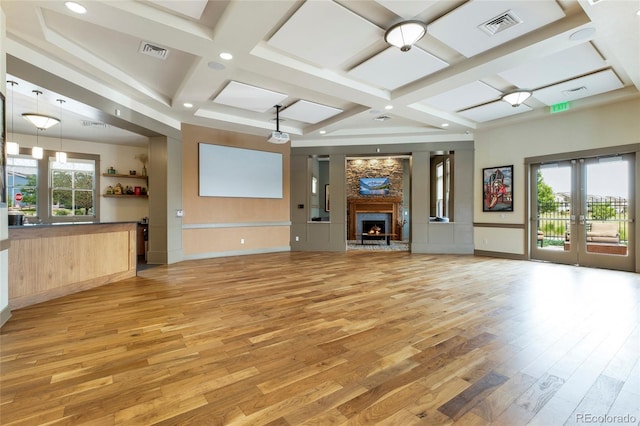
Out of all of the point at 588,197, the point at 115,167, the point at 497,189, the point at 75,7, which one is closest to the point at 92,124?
the point at 115,167

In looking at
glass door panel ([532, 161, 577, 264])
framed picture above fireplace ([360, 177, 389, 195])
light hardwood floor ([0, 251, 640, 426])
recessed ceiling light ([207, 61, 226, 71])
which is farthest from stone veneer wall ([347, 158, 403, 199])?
recessed ceiling light ([207, 61, 226, 71])

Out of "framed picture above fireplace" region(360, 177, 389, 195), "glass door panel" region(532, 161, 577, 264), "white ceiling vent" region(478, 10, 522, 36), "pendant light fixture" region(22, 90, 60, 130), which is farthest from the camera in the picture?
"framed picture above fireplace" region(360, 177, 389, 195)

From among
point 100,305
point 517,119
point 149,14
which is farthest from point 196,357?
point 517,119

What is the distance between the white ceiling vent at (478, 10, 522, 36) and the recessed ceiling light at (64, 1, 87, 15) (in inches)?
161

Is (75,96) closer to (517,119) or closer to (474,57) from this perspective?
(474,57)

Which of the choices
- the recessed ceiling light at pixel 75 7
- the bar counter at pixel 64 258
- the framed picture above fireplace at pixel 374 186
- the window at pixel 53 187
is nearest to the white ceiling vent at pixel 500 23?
the recessed ceiling light at pixel 75 7

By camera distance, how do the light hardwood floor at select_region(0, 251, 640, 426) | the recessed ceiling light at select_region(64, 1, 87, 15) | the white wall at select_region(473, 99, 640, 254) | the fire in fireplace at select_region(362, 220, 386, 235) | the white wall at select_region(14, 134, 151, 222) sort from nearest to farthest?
the light hardwood floor at select_region(0, 251, 640, 426) → the recessed ceiling light at select_region(64, 1, 87, 15) → the white wall at select_region(473, 99, 640, 254) → the white wall at select_region(14, 134, 151, 222) → the fire in fireplace at select_region(362, 220, 386, 235)

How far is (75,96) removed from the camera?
3.99 meters

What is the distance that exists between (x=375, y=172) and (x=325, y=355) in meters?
9.58

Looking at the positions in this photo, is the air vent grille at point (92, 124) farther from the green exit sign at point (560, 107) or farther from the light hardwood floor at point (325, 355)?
the green exit sign at point (560, 107)

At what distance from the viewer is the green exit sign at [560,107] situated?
555 centimetres

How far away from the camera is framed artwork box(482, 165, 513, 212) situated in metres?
Answer: 6.79

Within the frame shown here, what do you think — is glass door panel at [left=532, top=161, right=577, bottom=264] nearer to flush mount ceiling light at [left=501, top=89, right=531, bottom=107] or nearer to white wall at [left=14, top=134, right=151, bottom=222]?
flush mount ceiling light at [left=501, top=89, right=531, bottom=107]

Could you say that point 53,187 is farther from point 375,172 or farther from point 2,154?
point 375,172
